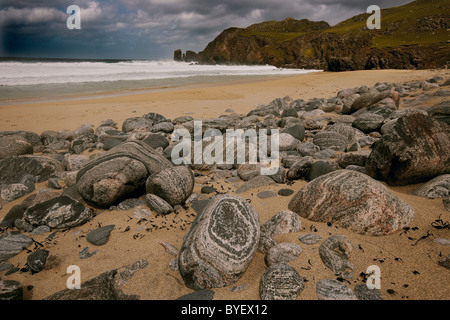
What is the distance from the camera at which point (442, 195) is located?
3178 mm

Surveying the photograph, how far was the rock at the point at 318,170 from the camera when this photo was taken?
4055 mm

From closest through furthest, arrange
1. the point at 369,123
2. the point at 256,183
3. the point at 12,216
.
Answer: the point at 12,216, the point at 256,183, the point at 369,123

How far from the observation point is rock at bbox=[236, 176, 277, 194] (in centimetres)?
415

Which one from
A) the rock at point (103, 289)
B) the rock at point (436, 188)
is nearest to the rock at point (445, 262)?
the rock at point (436, 188)

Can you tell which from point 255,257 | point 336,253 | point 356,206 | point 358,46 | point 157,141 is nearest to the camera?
point 336,253

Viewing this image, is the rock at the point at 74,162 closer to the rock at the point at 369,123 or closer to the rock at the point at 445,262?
the rock at the point at 445,262

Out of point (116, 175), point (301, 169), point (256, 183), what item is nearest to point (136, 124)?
point (116, 175)

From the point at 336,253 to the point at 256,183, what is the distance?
6.30 feet

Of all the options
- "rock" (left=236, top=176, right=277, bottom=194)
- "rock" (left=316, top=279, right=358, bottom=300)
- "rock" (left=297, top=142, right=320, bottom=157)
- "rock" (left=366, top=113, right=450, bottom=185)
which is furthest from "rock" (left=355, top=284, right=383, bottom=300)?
"rock" (left=297, top=142, right=320, bottom=157)

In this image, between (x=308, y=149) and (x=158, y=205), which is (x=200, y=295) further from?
(x=308, y=149)

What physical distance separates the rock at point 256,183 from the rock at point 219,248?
1.57 m

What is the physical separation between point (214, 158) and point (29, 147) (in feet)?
16.2

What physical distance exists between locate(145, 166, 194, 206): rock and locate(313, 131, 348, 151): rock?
10.9ft

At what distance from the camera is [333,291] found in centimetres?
210
